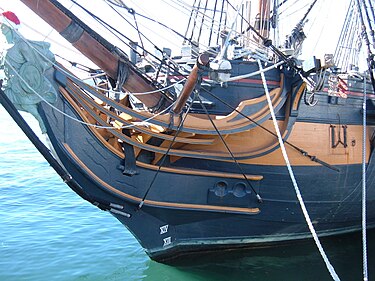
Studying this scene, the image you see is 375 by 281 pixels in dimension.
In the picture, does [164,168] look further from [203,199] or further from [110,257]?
[110,257]

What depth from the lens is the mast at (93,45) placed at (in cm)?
491

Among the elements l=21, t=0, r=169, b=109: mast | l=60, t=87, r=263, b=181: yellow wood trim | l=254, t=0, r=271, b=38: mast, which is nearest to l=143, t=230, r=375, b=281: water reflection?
l=60, t=87, r=263, b=181: yellow wood trim

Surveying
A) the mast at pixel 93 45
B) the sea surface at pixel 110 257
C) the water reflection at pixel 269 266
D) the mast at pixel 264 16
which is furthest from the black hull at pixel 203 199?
the mast at pixel 264 16

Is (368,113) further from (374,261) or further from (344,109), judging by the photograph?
(374,261)


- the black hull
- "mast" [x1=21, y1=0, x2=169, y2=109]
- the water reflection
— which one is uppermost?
"mast" [x1=21, y1=0, x2=169, y2=109]

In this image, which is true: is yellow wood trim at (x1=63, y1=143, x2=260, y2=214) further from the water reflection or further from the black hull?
the water reflection

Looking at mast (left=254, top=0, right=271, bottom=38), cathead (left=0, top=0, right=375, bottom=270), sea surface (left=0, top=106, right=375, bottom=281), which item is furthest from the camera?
mast (left=254, top=0, right=271, bottom=38)

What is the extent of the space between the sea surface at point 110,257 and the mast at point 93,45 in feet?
8.59

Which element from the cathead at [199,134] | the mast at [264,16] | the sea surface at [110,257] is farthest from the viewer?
the mast at [264,16]

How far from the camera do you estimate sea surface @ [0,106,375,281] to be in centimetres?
616

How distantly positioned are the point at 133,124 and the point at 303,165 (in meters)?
3.06

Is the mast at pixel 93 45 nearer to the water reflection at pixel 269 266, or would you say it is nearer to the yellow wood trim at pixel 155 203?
the yellow wood trim at pixel 155 203

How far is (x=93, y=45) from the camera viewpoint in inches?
209

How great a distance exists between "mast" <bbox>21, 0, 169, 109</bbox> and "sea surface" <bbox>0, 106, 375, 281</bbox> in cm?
262
